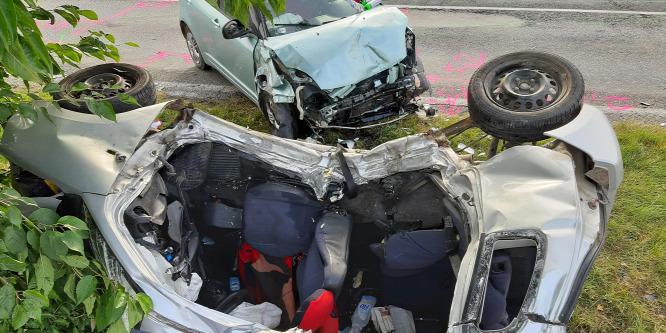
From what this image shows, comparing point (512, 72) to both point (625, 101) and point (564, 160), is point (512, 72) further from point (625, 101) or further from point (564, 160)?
point (625, 101)

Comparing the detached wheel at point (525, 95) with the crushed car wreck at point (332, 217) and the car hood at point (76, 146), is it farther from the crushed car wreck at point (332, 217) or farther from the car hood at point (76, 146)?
the car hood at point (76, 146)

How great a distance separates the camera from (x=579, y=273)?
2297mm

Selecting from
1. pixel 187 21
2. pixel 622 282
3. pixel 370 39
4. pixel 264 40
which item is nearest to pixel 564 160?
pixel 622 282

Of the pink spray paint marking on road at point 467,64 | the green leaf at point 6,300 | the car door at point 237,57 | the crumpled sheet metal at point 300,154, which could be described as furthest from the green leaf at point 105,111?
the pink spray paint marking on road at point 467,64

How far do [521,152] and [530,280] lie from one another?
2.56ft

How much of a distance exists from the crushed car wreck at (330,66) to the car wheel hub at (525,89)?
3.53ft

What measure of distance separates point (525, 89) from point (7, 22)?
3468 mm

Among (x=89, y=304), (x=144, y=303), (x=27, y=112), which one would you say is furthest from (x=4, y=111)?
(x=144, y=303)

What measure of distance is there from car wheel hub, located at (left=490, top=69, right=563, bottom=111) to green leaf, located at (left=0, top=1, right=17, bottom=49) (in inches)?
126

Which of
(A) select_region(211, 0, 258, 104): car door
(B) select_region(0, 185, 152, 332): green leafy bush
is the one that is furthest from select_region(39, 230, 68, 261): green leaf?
(A) select_region(211, 0, 258, 104): car door

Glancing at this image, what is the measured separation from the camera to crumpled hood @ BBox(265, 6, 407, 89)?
4.44 metres

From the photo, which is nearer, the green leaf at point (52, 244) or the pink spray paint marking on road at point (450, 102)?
the green leaf at point (52, 244)

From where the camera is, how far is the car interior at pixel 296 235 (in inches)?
119

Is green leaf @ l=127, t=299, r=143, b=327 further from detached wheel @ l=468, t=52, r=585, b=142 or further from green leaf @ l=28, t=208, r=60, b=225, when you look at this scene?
detached wheel @ l=468, t=52, r=585, b=142
